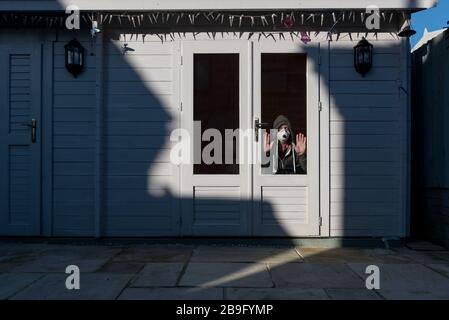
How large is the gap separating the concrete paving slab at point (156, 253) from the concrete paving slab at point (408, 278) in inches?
66.5

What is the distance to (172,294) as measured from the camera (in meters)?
3.25

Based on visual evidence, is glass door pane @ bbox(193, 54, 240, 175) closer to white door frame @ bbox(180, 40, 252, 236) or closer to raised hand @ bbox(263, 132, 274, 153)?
white door frame @ bbox(180, 40, 252, 236)

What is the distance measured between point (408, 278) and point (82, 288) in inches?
106

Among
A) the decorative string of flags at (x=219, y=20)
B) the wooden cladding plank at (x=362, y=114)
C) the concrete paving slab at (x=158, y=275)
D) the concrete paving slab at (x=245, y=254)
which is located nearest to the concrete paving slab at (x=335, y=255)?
the concrete paving slab at (x=245, y=254)

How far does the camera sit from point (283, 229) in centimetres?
493

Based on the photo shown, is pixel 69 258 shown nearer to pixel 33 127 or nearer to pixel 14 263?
pixel 14 263

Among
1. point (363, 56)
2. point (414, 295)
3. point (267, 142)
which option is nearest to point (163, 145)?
point (267, 142)

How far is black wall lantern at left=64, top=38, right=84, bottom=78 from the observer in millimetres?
4906

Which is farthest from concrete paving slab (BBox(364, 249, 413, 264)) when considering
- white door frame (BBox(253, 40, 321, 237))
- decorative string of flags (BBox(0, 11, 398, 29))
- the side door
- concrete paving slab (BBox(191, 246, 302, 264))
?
the side door

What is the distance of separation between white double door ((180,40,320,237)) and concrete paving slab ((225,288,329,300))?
5.23 ft

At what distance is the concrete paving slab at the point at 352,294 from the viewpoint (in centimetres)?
319

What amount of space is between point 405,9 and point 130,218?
3.81 meters

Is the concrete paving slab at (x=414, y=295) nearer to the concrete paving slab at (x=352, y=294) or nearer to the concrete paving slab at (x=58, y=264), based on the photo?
the concrete paving slab at (x=352, y=294)
